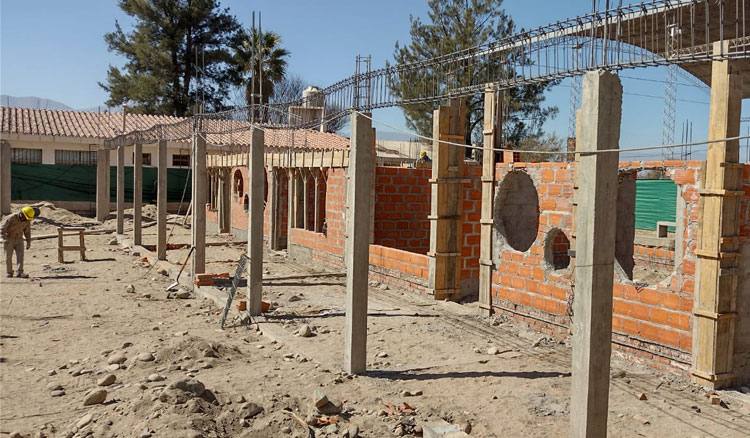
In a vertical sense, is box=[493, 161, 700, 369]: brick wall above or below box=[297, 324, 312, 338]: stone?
above

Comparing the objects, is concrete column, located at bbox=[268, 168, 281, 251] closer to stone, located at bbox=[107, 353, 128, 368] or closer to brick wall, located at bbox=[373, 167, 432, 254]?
brick wall, located at bbox=[373, 167, 432, 254]

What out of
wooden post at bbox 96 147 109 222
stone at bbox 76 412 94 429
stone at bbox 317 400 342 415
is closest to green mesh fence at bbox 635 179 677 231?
stone at bbox 317 400 342 415

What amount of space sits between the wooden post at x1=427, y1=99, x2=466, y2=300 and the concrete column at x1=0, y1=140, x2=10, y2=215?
702 inches

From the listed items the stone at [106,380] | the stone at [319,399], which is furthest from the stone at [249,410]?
the stone at [106,380]

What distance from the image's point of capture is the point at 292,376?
693cm

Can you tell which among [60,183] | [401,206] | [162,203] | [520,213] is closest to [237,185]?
A: [162,203]

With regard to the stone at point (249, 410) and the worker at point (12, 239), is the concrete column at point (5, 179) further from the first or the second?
the stone at point (249, 410)

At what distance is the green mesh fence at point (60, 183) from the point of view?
2636 centimetres

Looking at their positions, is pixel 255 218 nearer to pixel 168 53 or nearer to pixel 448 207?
pixel 448 207

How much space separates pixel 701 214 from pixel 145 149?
87.4ft

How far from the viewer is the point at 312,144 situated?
32156 mm

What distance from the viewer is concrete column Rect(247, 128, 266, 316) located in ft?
31.8

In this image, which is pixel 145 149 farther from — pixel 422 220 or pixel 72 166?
pixel 422 220

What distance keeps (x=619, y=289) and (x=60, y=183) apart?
2516cm
